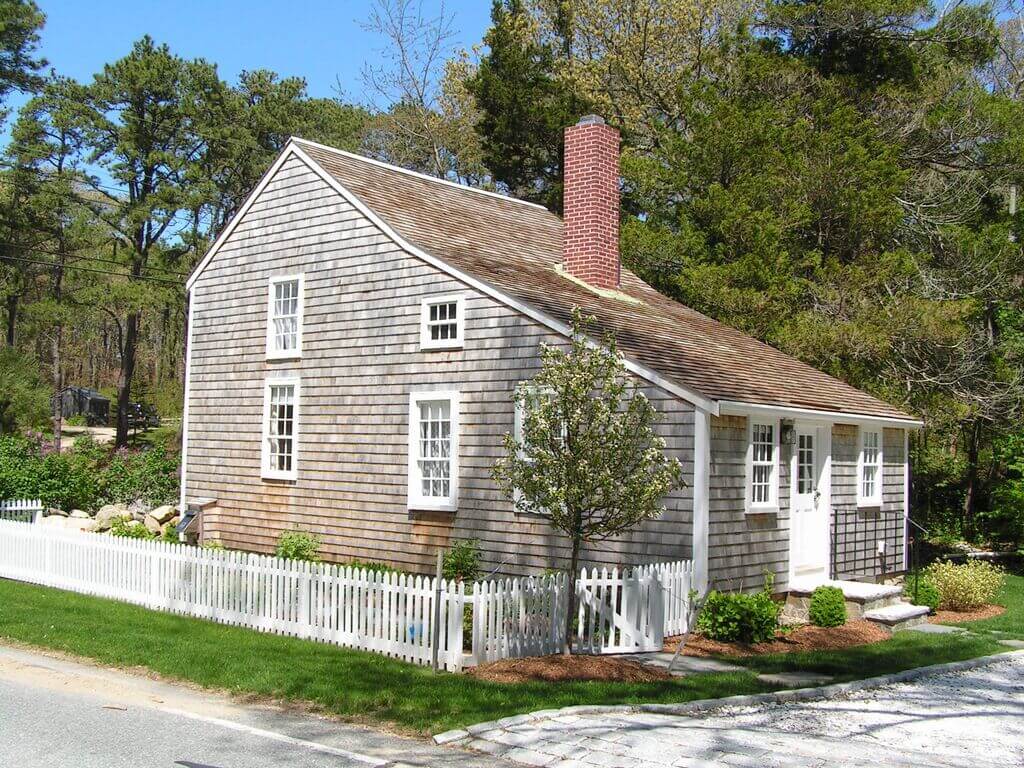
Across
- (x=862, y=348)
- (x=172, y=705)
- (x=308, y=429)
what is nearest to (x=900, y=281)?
(x=862, y=348)

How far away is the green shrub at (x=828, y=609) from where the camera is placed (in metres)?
13.9

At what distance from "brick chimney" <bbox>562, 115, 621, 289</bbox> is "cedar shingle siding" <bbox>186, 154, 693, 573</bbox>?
292 cm

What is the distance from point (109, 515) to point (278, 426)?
6310 millimetres

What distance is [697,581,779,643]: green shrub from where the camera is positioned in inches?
491

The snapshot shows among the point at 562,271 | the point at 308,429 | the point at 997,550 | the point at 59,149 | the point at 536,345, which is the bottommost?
the point at 997,550

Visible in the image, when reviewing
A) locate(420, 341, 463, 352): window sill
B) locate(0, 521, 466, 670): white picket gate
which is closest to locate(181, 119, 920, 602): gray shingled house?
locate(420, 341, 463, 352): window sill

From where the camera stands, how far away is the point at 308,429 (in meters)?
17.8

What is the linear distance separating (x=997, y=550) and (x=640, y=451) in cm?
1670

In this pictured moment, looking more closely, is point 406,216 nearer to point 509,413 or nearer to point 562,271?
point 562,271

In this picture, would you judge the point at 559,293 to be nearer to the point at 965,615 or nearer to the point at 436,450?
the point at 436,450

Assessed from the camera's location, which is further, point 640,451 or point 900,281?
point 900,281

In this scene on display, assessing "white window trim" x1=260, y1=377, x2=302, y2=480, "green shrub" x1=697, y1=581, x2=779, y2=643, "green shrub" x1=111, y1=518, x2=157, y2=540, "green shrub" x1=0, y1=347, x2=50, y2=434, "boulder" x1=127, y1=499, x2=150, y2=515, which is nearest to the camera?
"green shrub" x1=697, y1=581, x2=779, y2=643

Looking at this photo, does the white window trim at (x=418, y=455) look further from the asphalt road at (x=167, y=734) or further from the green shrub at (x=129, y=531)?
the asphalt road at (x=167, y=734)

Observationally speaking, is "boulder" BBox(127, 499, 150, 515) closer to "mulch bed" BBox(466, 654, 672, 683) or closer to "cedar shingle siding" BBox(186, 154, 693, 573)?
"cedar shingle siding" BBox(186, 154, 693, 573)
